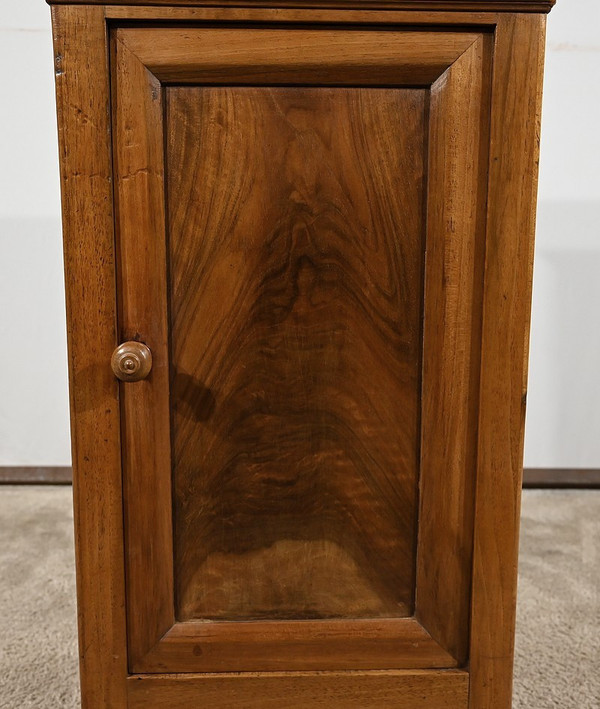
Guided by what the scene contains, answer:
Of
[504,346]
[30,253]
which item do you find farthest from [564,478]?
[30,253]

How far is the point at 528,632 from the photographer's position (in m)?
1.17

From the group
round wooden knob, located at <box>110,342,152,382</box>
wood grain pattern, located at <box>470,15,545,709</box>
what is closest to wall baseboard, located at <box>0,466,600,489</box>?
wood grain pattern, located at <box>470,15,545,709</box>

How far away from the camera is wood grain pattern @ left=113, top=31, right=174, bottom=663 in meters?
0.69

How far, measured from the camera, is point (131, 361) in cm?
69

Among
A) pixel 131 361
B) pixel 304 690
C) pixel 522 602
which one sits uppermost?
pixel 131 361

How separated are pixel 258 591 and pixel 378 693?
0.17m

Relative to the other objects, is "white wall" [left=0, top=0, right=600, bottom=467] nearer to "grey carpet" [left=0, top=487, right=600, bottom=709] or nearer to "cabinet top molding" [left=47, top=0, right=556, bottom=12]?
"grey carpet" [left=0, top=487, right=600, bottom=709]

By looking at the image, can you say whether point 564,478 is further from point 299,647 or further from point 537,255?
point 299,647

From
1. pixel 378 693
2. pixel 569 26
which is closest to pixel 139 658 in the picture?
pixel 378 693

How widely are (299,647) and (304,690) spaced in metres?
0.05

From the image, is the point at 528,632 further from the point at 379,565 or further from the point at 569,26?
the point at 569,26

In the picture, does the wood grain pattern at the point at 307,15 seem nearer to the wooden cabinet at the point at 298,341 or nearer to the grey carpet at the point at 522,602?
the wooden cabinet at the point at 298,341

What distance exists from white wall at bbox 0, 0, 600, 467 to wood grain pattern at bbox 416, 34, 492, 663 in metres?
1.17

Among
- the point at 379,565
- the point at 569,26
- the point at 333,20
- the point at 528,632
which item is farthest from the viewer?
the point at 569,26
